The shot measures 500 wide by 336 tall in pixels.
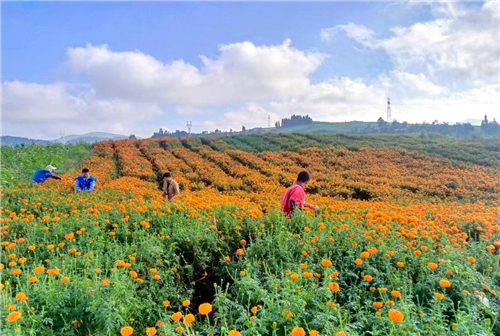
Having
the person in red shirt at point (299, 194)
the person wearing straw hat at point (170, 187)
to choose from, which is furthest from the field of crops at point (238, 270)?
the person wearing straw hat at point (170, 187)

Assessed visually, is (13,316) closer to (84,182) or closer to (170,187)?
(170,187)

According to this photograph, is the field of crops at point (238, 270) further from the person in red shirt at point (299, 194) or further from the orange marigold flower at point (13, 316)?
the person in red shirt at point (299, 194)

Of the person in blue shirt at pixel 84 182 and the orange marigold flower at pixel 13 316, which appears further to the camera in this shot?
the person in blue shirt at pixel 84 182

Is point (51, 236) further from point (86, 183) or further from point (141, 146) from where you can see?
point (141, 146)

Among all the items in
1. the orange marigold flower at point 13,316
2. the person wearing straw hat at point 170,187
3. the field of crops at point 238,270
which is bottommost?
the field of crops at point 238,270

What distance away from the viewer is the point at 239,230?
5270mm

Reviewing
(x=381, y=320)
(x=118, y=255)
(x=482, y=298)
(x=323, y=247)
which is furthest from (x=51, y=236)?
(x=482, y=298)

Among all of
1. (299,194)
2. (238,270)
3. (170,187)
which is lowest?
(238,270)

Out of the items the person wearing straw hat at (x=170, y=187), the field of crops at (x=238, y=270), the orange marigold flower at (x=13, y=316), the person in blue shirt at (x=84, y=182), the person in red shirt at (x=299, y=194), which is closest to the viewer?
the orange marigold flower at (x=13, y=316)

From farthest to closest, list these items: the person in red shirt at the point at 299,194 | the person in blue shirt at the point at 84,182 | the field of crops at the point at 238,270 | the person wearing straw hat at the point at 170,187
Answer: the person in blue shirt at the point at 84,182
the person wearing straw hat at the point at 170,187
the person in red shirt at the point at 299,194
the field of crops at the point at 238,270

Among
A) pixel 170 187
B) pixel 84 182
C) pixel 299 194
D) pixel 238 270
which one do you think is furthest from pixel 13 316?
pixel 84 182

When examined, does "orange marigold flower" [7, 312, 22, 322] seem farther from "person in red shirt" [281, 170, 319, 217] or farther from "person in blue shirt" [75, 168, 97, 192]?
"person in blue shirt" [75, 168, 97, 192]

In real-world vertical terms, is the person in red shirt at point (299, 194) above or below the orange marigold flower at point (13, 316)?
above

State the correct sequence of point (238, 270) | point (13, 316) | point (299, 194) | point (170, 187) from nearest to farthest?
point (13, 316), point (238, 270), point (299, 194), point (170, 187)
